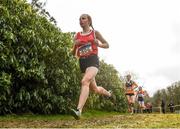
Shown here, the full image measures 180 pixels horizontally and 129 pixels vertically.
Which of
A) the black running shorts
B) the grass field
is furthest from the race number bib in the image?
the grass field

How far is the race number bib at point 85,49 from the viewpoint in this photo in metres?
7.89

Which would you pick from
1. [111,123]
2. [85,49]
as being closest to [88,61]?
[85,49]

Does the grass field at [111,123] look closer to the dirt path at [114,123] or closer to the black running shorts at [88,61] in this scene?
the dirt path at [114,123]

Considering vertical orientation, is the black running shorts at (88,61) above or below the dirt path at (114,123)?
above

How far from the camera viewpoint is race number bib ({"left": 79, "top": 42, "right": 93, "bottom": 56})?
789 cm

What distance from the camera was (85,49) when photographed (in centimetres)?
792

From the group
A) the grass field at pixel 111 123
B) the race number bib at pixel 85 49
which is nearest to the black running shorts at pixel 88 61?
the race number bib at pixel 85 49

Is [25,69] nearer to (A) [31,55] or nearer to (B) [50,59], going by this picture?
(A) [31,55]

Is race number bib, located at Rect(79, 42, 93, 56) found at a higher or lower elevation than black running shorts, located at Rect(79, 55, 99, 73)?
higher

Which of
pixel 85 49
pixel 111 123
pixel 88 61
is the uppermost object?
pixel 85 49

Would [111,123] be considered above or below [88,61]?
below

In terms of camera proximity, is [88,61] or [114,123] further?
[88,61]

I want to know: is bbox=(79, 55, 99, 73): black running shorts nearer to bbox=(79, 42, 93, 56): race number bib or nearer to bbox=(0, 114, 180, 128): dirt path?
bbox=(79, 42, 93, 56): race number bib

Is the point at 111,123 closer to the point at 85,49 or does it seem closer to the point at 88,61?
the point at 88,61
